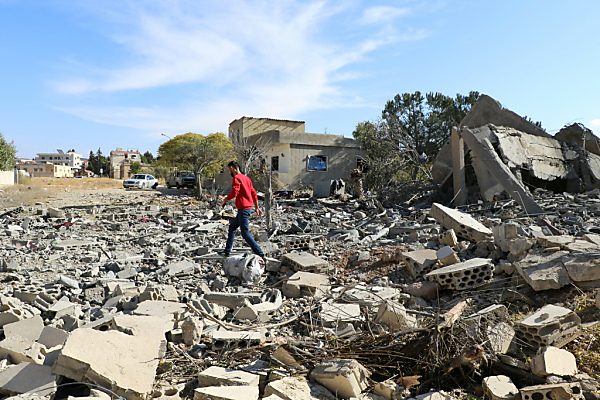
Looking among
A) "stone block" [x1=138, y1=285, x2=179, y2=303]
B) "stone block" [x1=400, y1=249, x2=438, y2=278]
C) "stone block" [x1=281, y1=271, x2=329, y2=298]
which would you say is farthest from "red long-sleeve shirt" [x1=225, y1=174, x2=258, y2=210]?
"stone block" [x1=400, y1=249, x2=438, y2=278]

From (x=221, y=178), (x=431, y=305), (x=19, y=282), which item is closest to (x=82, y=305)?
(x=19, y=282)

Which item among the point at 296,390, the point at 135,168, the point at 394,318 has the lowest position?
the point at 296,390

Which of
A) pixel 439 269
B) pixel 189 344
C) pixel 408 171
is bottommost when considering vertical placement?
pixel 189 344

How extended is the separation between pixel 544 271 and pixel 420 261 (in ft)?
4.82

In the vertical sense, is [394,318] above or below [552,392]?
above

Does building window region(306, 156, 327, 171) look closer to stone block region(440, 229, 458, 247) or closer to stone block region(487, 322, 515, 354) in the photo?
stone block region(440, 229, 458, 247)

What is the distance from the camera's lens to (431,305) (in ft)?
15.5

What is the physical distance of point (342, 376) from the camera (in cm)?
286

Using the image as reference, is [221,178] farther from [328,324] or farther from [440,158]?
[328,324]

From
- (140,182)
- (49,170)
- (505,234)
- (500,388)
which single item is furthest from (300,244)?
(49,170)

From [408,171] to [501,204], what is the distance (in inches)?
390

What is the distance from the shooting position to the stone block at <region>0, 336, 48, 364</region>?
3.06 m

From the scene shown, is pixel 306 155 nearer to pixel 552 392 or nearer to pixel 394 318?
pixel 394 318

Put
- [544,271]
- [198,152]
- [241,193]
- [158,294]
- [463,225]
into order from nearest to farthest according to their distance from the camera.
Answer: [544,271] → [158,294] → [463,225] → [241,193] → [198,152]
